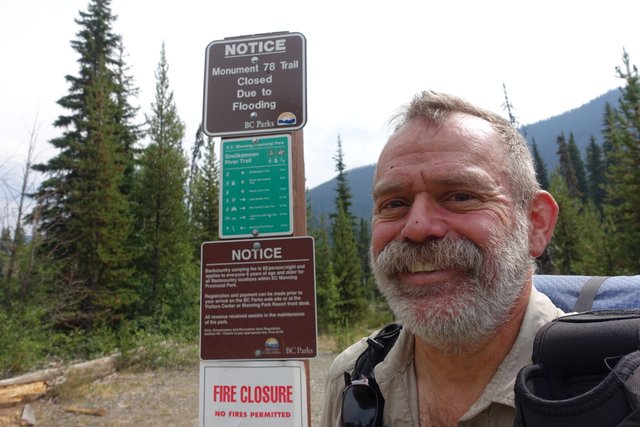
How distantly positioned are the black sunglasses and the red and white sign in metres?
0.78

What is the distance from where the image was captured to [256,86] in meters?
2.78

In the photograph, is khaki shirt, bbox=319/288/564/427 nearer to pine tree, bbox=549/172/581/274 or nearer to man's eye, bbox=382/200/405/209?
man's eye, bbox=382/200/405/209

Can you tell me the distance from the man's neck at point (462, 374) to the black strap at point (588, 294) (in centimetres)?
27

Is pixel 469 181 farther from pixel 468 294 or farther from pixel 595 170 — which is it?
pixel 595 170

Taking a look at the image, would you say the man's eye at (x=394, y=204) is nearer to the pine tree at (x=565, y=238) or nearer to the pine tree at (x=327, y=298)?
the pine tree at (x=327, y=298)

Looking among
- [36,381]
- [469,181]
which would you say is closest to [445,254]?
[469,181]

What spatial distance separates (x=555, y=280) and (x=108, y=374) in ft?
46.6

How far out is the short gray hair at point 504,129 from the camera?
6.15 ft

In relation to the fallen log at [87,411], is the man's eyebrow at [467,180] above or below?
above

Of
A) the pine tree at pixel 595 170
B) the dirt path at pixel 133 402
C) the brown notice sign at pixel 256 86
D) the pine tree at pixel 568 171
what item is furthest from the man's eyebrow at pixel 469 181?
the pine tree at pixel 595 170

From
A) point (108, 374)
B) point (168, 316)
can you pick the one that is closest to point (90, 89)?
point (168, 316)

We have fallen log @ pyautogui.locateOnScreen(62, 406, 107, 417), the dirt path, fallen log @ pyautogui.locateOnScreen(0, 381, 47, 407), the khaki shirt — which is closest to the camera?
the khaki shirt

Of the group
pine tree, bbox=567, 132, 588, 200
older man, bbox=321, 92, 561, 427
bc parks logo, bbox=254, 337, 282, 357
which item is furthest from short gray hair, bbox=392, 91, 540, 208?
pine tree, bbox=567, 132, 588, 200

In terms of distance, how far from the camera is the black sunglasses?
1.69 m
